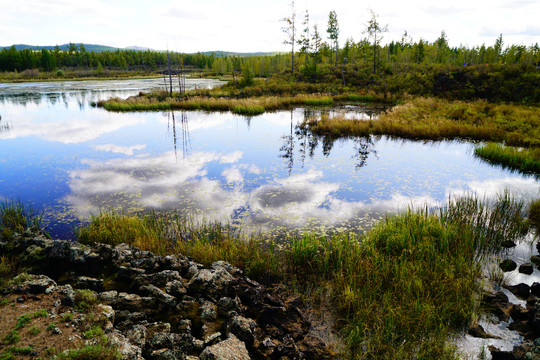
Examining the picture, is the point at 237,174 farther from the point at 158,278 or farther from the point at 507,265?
the point at 507,265

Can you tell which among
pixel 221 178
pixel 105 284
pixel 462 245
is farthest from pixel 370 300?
pixel 221 178

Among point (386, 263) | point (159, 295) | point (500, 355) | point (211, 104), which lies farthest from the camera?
point (211, 104)

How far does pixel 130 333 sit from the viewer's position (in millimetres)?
4684

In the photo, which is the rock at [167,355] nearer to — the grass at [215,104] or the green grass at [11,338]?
the green grass at [11,338]

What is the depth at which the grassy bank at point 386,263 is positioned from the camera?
17.7ft

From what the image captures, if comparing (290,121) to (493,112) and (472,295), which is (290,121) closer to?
(493,112)

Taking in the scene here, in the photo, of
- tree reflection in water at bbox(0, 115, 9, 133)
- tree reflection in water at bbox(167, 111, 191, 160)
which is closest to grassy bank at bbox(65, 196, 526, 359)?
tree reflection in water at bbox(167, 111, 191, 160)

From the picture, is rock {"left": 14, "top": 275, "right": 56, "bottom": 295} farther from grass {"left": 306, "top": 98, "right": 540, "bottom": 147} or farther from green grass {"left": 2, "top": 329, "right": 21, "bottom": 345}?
grass {"left": 306, "top": 98, "right": 540, "bottom": 147}

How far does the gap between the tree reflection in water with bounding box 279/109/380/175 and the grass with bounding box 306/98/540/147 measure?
115 cm

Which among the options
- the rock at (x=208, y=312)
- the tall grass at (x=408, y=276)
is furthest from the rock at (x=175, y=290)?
the tall grass at (x=408, y=276)

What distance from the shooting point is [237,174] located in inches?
584

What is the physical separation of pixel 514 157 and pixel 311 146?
1115 cm

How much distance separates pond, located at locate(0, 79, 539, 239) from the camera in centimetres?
1073

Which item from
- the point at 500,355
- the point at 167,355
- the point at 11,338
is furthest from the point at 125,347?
the point at 500,355
